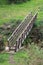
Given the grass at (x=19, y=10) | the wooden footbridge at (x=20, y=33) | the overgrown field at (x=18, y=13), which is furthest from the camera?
the grass at (x=19, y=10)

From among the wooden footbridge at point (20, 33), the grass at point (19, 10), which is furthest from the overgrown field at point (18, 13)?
the wooden footbridge at point (20, 33)

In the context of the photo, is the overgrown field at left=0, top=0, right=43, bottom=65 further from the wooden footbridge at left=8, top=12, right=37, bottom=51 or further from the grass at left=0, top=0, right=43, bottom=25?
the wooden footbridge at left=8, top=12, right=37, bottom=51

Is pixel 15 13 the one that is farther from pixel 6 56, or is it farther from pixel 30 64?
pixel 30 64

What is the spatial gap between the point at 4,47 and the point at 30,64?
772cm

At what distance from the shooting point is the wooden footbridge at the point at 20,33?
25625 mm

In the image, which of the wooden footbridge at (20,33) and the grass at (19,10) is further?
the grass at (19,10)

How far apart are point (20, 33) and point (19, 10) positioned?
1163 cm

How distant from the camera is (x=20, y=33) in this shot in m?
28.9

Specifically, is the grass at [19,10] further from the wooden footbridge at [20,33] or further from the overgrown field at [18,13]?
the wooden footbridge at [20,33]

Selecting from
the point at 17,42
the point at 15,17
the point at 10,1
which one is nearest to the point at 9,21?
the point at 15,17

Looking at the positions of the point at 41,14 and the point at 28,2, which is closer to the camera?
the point at 41,14

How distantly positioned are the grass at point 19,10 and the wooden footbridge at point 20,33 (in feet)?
8.38

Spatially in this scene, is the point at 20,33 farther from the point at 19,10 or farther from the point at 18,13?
the point at 19,10

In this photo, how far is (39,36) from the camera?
32719mm
